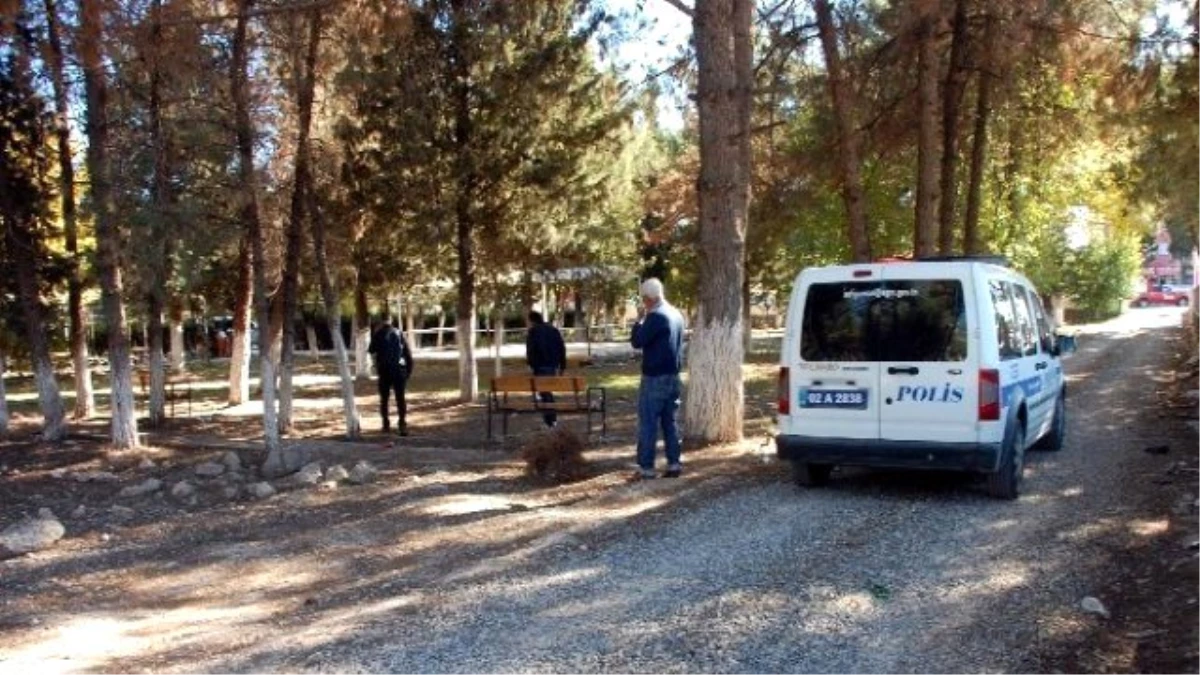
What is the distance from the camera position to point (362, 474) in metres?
11.9

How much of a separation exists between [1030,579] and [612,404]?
13432 millimetres

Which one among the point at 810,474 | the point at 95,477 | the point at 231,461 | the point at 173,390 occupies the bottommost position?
the point at 95,477

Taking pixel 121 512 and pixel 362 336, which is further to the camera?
pixel 362 336

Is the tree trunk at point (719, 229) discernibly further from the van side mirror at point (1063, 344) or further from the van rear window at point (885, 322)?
the van side mirror at point (1063, 344)

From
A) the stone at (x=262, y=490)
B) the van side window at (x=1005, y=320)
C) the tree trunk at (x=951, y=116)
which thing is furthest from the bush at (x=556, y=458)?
the tree trunk at (x=951, y=116)

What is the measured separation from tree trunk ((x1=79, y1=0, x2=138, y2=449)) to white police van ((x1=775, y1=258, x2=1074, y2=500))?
9847mm

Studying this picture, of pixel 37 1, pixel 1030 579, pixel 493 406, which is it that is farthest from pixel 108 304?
pixel 1030 579

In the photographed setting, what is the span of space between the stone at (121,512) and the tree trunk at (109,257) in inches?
148

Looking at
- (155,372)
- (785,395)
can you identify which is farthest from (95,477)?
(785,395)

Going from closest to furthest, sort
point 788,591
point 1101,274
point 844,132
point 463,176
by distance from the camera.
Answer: point 788,591, point 844,132, point 463,176, point 1101,274

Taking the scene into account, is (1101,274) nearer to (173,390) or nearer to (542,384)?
(173,390)

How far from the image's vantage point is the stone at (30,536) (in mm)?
9273

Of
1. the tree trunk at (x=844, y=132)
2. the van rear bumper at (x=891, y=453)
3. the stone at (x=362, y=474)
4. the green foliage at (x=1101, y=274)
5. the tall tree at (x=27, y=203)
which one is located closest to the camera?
the van rear bumper at (x=891, y=453)

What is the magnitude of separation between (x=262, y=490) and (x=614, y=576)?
601 cm
